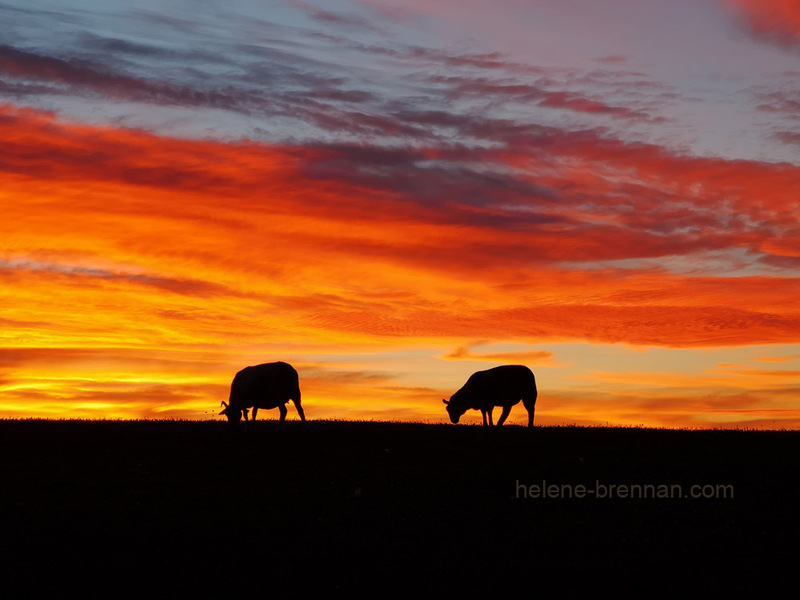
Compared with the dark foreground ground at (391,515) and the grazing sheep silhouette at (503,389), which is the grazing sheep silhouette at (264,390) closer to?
the dark foreground ground at (391,515)

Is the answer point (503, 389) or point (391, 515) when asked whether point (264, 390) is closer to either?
point (503, 389)

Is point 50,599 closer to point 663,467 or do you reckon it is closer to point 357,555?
point 357,555

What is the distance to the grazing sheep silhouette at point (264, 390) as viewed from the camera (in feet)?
140

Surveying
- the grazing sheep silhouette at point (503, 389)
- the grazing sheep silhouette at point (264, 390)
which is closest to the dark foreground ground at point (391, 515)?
the grazing sheep silhouette at point (264, 390)

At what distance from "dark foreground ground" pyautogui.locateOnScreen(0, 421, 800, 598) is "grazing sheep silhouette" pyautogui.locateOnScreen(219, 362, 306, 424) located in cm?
721

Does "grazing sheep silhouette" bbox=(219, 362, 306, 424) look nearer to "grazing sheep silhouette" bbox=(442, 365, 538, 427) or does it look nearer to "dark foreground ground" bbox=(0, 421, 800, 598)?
"dark foreground ground" bbox=(0, 421, 800, 598)

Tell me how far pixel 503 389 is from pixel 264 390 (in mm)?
11600

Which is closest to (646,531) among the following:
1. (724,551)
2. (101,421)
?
(724,551)

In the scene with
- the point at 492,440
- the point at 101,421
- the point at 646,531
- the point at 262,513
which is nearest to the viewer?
the point at 646,531

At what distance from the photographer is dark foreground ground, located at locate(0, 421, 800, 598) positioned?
778 inches

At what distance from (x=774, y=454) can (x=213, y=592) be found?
20.4 metres

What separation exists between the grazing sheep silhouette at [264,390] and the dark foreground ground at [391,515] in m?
7.21

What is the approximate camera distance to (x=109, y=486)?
27328 millimetres

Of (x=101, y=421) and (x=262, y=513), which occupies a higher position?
(x=101, y=421)
